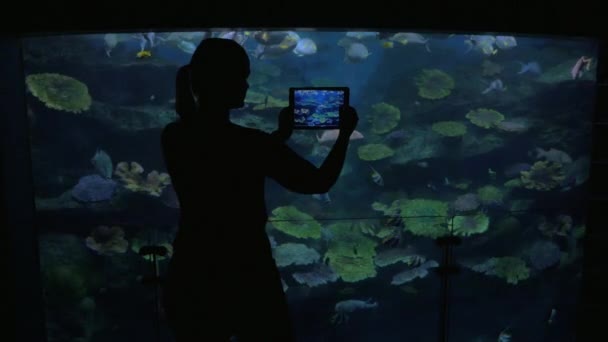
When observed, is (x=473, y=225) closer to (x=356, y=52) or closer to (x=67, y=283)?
(x=356, y=52)

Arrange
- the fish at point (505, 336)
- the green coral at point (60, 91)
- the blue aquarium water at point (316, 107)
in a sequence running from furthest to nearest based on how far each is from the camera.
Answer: the green coral at point (60, 91) < the fish at point (505, 336) < the blue aquarium water at point (316, 107)

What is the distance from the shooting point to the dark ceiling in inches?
104

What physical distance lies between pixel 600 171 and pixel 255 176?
4732 mm

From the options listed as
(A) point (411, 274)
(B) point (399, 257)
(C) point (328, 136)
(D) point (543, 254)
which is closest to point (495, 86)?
(C) point (328, 136)

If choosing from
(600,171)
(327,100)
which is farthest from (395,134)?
(327,100)

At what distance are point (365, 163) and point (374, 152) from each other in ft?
0.91

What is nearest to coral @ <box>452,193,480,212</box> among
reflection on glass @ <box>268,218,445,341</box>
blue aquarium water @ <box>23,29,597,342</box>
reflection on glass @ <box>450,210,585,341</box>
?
blue aquarium water @ <box>23,29,597,342</box>

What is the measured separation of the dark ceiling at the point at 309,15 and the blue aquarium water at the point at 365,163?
3.73 metres

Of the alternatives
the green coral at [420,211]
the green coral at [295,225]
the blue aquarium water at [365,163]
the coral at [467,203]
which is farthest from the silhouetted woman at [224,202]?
the coral at [467,203]

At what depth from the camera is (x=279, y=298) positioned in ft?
4.31

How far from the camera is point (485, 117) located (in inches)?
341

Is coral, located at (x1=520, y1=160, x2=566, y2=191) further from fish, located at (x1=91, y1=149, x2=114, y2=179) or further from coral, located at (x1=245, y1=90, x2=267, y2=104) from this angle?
fish, located at (x1=91, y1=149, x2=114, y2=179)

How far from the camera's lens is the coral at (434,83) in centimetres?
880

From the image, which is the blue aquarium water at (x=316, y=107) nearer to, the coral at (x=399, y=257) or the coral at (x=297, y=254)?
the coral at (x=297, y=254)
